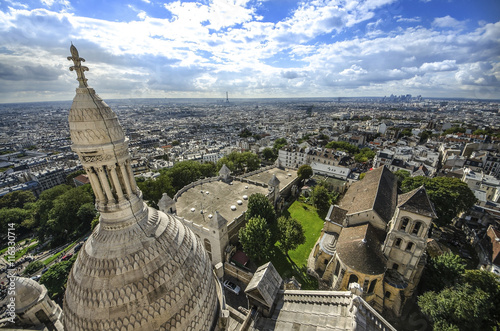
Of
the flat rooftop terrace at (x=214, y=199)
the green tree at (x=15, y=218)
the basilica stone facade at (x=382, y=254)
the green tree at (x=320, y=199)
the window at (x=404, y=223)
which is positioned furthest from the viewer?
the green tree at (x=15, y=218)

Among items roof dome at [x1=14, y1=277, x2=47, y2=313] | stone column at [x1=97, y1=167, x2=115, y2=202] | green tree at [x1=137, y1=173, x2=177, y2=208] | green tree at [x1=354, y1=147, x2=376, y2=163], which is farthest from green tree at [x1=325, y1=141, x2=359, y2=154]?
roof dome at [x1=14, y1=277, x2=47, y2=313]

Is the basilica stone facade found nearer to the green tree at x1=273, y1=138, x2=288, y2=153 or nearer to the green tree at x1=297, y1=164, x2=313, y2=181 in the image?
the green tree at x1=297, y1=164, x2=313, y2=181

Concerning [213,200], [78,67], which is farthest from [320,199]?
[78,67]

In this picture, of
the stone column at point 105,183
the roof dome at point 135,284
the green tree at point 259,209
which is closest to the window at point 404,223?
the green tree at point 259,209

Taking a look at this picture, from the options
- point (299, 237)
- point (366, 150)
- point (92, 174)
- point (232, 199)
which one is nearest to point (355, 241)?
point (299, 237)

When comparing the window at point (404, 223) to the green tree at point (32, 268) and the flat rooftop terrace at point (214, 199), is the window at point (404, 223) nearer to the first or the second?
the flat rooftop terrace at point (214, 199)

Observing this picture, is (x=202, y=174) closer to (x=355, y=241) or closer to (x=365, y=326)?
(x=355, y=241)

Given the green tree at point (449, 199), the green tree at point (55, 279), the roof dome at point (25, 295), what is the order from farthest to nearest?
the green tree at point (449, 199) → the green tree at point (55, 279) → the roof dome at point (25, 295)
